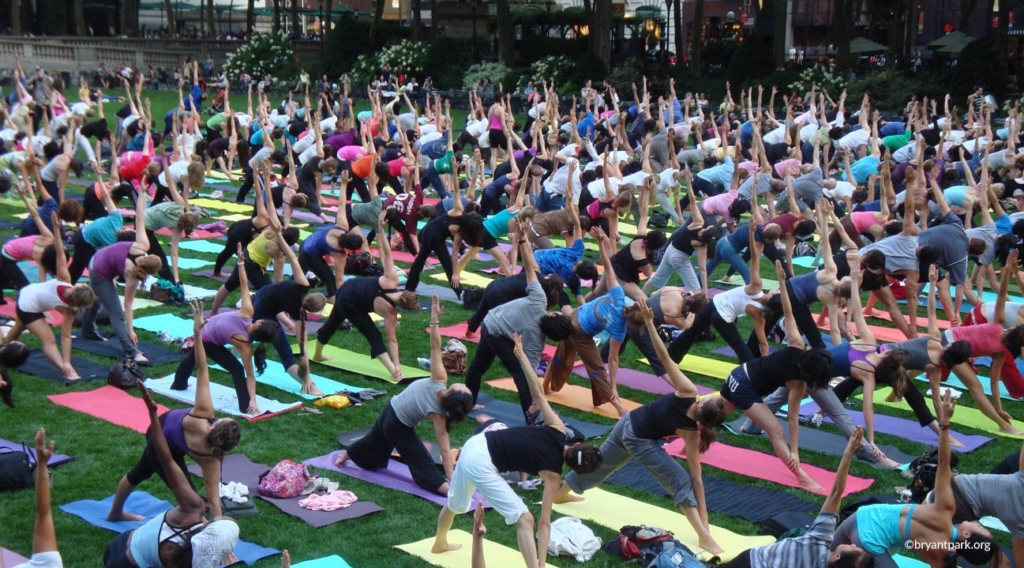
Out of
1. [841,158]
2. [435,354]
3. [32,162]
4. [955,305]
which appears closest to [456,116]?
[841,158]

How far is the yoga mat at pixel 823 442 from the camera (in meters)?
9.68

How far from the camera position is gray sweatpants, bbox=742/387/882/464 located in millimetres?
9258

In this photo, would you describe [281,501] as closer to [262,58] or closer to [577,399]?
[577,399]

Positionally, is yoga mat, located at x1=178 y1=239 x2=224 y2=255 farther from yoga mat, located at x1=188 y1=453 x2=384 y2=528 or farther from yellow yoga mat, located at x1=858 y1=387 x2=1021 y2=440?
yellow yoga mat, located at x1=858 y1=387 x2=1021 y2=440

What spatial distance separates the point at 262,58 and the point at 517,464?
39.1 m

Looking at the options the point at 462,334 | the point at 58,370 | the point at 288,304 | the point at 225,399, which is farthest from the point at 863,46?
the point at 58,370

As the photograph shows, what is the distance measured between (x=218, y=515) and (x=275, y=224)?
5214 millimetres

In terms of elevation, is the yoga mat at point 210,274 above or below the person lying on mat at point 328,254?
below

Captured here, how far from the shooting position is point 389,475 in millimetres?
9039

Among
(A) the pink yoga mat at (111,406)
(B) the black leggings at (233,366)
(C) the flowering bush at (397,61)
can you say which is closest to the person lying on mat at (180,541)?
(B) the black leggings at (233,366)

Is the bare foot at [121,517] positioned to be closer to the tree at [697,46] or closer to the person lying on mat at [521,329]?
the person lying on mat at [521,329]

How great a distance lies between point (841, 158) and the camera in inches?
816

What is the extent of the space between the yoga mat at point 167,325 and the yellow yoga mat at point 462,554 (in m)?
5.34

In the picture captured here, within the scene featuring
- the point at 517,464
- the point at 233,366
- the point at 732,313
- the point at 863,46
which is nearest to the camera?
the point at 517,464
